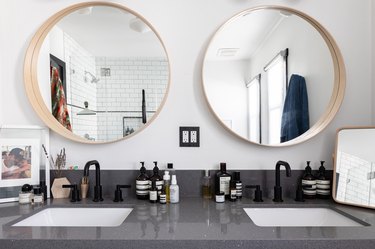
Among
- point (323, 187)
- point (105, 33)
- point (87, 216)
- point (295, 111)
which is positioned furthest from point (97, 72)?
point (323, 187)

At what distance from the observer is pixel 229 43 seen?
1625 mm

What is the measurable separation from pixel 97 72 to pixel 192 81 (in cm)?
58

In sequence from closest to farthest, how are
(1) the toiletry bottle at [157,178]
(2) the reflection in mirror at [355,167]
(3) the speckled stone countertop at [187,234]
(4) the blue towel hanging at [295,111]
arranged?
(3) the speckled stone countertop at [187,234] → (2) the reflection in mirror at [355,167] → (1) the toiletry bottle at [157,178] → (4) the blue towel hanging at [295,111]

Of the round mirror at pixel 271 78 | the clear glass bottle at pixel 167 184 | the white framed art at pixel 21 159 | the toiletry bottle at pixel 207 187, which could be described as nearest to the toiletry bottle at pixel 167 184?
the clear glass bottle at pixel 167 184

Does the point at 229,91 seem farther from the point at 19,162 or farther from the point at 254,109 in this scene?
the point at 19,162

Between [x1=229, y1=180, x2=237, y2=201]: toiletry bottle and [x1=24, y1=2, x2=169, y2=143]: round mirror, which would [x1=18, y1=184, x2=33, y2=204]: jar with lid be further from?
[x1=229, y1=180, x2=237, y2=201]: toiletry bottle

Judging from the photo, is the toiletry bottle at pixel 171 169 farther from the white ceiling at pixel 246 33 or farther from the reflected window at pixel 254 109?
the white ceiling at pixel 246 33

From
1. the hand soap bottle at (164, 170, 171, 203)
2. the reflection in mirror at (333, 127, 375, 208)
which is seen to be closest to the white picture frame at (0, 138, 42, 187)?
the hand soap bottle at (164, 170, 171, 203)

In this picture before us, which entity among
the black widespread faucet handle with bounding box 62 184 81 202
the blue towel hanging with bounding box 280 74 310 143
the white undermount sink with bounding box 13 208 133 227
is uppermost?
the blue towel hanging with bounding box 280 74 310 143

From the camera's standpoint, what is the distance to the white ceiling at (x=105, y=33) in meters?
1.64

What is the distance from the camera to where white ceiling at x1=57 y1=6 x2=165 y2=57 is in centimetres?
164

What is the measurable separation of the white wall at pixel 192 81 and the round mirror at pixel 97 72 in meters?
0.06

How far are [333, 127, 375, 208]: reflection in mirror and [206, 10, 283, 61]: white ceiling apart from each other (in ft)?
2.29

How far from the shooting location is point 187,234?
1.04m
